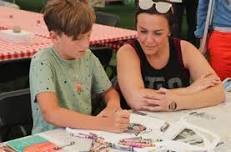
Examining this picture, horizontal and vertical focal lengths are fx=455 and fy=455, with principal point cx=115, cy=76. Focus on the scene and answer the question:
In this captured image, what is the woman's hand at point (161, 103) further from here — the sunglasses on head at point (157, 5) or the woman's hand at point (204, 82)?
Answer: the sunglasses on head at point (157, 5)

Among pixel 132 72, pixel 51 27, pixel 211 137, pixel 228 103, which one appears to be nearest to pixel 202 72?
pixel 228 103

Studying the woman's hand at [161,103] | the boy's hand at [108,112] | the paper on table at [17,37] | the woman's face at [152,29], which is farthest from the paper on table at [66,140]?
the paper on table at [17,37]

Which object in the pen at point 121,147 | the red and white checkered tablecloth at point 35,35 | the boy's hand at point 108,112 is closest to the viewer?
the pen at point 121,147

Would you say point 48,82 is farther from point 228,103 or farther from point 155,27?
point 228,103

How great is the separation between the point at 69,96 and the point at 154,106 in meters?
0.37

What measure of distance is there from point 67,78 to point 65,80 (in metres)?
0.01

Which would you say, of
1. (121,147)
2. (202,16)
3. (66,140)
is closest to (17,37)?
(202,16)

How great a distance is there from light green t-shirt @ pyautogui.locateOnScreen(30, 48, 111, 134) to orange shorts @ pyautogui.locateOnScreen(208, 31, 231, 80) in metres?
1.18

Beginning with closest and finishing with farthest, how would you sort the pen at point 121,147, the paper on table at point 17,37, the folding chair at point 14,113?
the pen at point 121,147 < the folding chair at point 14,113 < the paper on table at point 17,37

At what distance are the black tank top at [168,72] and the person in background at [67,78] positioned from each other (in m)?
0.24

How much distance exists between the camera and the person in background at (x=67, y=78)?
1658 mm

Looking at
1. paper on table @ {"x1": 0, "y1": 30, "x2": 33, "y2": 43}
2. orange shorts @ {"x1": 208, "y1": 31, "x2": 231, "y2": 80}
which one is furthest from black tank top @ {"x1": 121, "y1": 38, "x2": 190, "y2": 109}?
paper on table @ {"x1": 0, "y1": 30, "x2": 33, "y2": 43}

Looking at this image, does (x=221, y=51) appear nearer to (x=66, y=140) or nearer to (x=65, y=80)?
(x=65, y=80)

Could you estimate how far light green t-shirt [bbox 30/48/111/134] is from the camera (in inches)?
71.4
